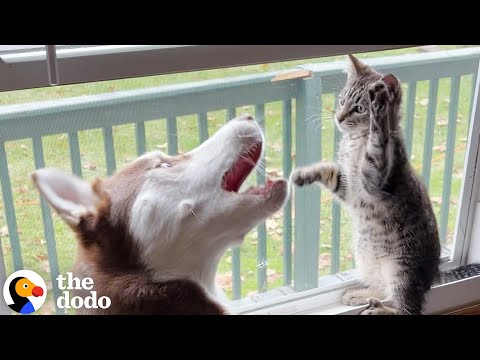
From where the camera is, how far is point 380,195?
5.21 ft

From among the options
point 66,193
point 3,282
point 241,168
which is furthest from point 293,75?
point 3,282

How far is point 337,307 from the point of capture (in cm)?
171

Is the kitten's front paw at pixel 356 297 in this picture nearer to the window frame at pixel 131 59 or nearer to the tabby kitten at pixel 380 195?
the tabby kitten at pixel 380 195

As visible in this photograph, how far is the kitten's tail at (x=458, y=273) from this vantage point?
5.91 feet

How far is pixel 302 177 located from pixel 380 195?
21 cm

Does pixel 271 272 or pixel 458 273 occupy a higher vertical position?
pixel 271 272

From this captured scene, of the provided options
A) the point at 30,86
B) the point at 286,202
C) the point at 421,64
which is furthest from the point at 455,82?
the point at 30,86

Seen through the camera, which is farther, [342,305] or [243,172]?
[342,305]

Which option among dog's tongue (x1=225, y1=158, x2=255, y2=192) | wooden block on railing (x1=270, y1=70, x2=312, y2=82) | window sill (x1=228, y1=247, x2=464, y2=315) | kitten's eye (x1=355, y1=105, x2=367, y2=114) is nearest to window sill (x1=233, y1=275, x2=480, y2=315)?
window sill (x1=228, y1=247, x2=464, y2=315)

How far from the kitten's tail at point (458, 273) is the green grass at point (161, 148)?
33 centimetres

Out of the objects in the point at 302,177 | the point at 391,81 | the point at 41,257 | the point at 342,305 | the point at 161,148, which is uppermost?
the point at 391,81

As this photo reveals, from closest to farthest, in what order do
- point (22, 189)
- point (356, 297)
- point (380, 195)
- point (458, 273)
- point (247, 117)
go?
1. point (22, 189)
2. point (247, 117)
3. point (380, 195)
4. point (356, 297)
5. point (458, 273)

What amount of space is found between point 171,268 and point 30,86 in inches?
20.2

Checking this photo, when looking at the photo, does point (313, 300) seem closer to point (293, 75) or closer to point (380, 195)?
point (380, 195)
